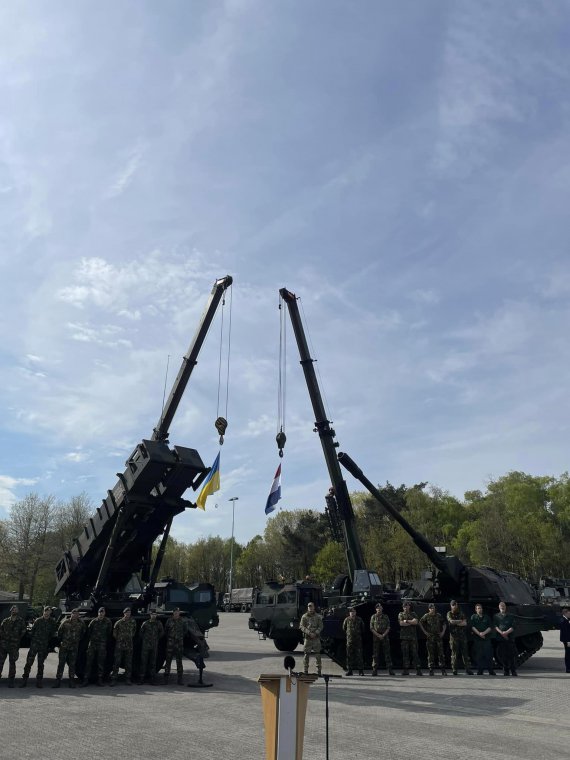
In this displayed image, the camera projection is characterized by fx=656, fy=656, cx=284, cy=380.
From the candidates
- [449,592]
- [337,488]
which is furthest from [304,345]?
[449,592]

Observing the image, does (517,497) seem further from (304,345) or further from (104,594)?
(104,594)

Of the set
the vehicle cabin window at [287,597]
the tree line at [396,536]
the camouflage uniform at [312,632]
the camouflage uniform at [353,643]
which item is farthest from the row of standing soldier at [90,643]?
the tree line at [396,536]

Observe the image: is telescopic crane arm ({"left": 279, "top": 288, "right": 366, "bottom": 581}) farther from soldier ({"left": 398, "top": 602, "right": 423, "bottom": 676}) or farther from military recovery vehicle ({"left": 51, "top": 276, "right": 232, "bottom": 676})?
military recovery vehicle ({"left": 51, "top": 276, "right": 232, "bottom": 676})

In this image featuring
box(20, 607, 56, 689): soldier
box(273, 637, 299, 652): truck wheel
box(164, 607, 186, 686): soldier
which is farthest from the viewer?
box(273, 637, 299, 652): truck wheel

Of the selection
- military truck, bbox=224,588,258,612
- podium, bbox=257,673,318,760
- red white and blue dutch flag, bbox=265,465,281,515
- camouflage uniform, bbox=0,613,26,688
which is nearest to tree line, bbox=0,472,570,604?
military truck, bbox=224,588,258,612

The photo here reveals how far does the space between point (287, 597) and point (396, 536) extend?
107ft

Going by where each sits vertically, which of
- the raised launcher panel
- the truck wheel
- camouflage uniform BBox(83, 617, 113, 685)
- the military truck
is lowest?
the truck wheel

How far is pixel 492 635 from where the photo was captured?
1338cm

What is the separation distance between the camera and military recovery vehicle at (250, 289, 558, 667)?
Result: 14062 millimetres

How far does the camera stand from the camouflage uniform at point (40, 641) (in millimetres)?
11172

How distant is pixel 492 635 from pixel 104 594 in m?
8.13

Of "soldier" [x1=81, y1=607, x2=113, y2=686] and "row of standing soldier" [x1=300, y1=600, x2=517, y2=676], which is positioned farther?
"row of standing soldier" [x1=300, y1=600, x2=517, y2=676]

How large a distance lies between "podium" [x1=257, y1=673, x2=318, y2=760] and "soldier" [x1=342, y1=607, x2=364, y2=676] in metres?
9.64

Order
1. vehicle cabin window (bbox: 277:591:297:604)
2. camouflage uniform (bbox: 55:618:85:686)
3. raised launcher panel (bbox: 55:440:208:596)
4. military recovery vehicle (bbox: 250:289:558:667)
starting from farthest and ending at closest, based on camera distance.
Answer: vehicle cabin window (bbox: 277:591:297:604)
military recovery vehicle (bbox: 250:289:558:667)
raised launcher panel (bbox: 55:440:208:596)
camouflage uniform (bbox: 55:618:85:686)
